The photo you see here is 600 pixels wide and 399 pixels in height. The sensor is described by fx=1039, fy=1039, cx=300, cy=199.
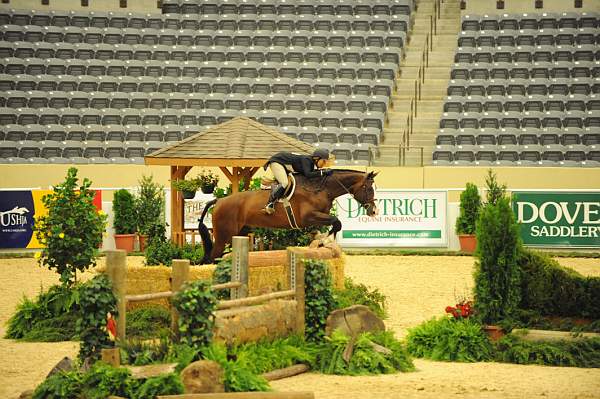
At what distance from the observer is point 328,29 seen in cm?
3397

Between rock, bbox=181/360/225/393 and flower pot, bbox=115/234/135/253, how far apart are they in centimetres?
1650

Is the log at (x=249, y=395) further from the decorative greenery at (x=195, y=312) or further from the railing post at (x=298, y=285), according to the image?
the railing post at (x=298, y=285)

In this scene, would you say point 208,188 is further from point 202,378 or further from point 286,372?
point 202,378

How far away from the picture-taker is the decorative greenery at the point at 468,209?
81.8 ft

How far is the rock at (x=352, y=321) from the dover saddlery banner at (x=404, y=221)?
13451 millimetres

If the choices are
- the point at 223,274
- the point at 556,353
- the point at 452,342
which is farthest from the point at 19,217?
the point at 556,353

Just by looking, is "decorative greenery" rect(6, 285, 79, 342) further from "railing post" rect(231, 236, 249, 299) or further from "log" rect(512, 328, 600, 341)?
"log" rect(512, 328, 600, 341)

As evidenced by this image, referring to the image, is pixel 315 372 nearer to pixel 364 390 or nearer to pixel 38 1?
pixel 364 390

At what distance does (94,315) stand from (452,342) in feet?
15.2

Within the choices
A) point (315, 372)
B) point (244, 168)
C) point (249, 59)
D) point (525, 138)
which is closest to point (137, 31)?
point (249, 59)

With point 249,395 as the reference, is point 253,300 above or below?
above

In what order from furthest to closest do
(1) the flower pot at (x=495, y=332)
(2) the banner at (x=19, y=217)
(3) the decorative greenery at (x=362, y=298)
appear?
(2) the banner at (x=19, y=217)
(3) the decorative greenery at (x=362, y=298)
(1) the flower pot at (x=495, y=332)

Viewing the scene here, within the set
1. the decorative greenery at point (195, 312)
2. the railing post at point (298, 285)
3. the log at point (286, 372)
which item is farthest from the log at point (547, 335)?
the decorative greenery at point (195, 312)

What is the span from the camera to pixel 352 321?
11906mm
